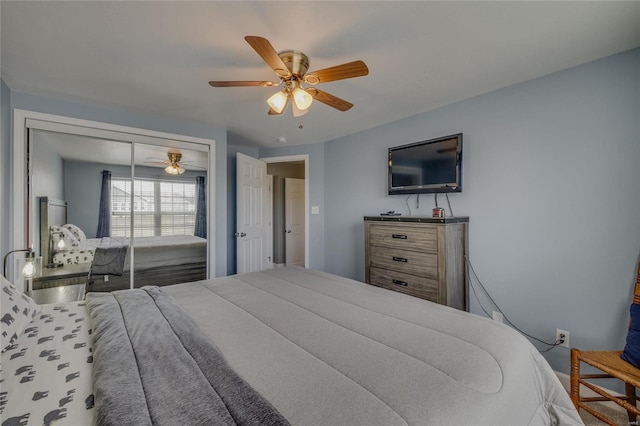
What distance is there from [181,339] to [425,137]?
2.81 metres

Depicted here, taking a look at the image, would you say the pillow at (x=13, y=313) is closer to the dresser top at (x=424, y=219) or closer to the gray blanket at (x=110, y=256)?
the gray blanket at (x=110, y=256)

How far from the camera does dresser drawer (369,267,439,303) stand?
7.55 feet

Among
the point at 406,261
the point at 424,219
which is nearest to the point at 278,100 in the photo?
the point at 424,219

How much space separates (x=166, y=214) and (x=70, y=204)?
0.84 m

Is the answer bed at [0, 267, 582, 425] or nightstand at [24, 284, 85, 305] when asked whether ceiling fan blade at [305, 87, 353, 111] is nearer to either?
bed at [0, 267, 582, 425]

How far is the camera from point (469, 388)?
833 millimetres

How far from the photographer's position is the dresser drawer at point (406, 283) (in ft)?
7.55

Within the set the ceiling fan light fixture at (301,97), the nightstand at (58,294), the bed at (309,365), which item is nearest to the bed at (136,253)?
the nightstand at (58,294)

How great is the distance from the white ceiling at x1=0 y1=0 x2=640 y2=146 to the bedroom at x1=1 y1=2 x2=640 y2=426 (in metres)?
0.08

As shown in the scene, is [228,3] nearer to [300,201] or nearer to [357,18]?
[357,18]

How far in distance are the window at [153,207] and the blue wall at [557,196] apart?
286 centimetres

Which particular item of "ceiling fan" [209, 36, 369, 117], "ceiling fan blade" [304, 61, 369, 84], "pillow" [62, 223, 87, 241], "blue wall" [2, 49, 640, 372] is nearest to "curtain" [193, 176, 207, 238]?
"blue wall" [2, 49, 640, 372]

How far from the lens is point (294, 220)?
584 cm

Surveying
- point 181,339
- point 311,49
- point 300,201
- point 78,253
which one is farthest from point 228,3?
point 300,201
